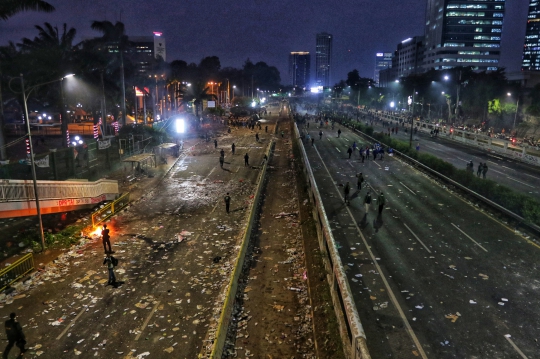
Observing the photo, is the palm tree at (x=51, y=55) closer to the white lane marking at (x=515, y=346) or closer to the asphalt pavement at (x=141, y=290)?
the asphalt pavement at (x=141, y=290)

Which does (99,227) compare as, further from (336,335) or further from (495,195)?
(495,195)

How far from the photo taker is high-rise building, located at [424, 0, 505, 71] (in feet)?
487

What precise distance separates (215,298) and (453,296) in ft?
26.1

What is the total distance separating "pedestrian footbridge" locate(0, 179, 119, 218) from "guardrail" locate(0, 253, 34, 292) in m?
3.49

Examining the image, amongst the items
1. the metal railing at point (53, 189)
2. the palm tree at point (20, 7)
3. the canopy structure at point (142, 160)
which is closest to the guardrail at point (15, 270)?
the metal railing at point (53, 189)

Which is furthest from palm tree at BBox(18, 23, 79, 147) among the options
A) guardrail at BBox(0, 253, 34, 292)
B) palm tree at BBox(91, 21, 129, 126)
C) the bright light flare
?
guardrail at BBox(0, 253, 34, 292)

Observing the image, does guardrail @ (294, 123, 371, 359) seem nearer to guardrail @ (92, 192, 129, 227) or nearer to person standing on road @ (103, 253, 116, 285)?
person standing on road @ (103, 253, 116, 285)

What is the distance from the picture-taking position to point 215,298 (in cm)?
1261

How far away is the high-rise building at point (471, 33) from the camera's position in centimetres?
14838

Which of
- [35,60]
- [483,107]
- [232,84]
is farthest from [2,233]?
[232,84]

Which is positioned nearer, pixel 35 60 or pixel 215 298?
pixel 215 298

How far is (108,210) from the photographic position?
22234 mm

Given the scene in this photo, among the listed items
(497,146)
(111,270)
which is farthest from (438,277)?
(497,146)

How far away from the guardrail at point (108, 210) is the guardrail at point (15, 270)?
503 centimetres
